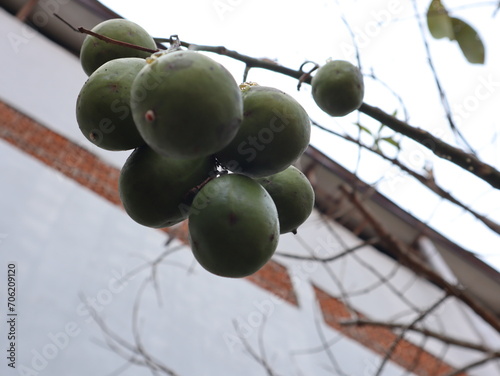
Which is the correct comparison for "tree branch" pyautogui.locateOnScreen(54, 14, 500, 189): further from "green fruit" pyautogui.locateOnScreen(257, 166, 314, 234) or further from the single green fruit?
the single green fruit

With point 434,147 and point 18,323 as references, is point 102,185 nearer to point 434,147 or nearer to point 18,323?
point 18,323

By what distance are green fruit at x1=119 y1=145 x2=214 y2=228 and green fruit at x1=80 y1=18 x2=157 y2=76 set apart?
0.24m

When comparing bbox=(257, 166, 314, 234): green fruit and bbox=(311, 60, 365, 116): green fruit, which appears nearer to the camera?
bbox=(257, 166, 314, 234): green fruit

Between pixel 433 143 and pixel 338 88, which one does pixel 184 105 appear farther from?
pixel 433 143

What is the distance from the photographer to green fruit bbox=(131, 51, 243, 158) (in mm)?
716

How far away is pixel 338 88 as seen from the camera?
4.17 ft

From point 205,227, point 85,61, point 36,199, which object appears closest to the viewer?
point 205,227

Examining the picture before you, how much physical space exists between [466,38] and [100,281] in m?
2.60

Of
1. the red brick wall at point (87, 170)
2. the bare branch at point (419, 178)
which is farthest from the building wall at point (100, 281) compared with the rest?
the bare branch at point (419, 178)

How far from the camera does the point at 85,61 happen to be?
1030mm

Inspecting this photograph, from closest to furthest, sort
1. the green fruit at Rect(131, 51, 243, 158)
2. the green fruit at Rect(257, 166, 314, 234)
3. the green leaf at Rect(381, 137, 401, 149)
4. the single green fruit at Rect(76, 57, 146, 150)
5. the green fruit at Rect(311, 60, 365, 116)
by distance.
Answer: the green fruit at Rect(131, 51, 243, 158) → the single green fruit at Rect(76, 57, 146, 150) → the green fruit at Rect(257, 166, 314, 234) → the green fruit at Rect(311, 60, 365, 116) → the green leaf at Rect(381, 137, 401, 149)

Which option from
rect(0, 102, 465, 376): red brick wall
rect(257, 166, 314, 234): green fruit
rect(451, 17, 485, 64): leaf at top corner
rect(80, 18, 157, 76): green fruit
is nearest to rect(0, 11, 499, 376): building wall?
rect(0, 102, 465, 376): red brick wall

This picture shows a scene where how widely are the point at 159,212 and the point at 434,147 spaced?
83cm

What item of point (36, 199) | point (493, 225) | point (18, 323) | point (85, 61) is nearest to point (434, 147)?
point (493, 225)
